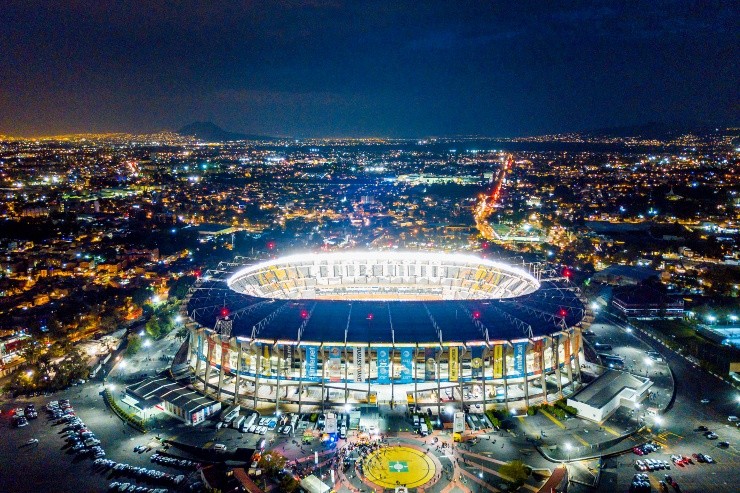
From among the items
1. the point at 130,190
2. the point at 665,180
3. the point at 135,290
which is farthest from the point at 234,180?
the point at 665,180

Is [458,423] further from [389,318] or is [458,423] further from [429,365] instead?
[389,318]

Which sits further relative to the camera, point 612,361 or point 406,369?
point 612,361

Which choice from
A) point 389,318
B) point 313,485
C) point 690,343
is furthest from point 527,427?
point 690,343

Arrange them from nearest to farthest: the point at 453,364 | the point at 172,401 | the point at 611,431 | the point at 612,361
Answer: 1. the point at 611,431
2. the point at 172,401
3. the point at 453,364
4. the point at 612,361

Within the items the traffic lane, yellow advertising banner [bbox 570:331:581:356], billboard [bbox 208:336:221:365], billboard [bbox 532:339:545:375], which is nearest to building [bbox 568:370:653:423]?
the traffic lane

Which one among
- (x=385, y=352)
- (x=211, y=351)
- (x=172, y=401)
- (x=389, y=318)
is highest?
(x=389, y=318)

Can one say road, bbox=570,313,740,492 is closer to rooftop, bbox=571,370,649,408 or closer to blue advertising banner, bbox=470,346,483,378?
rooftop, bbox=571,370,649,408

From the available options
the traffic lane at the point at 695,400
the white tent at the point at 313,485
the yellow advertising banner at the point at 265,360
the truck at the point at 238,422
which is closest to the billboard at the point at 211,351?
the yellow advertising banner at the point at 265,360
